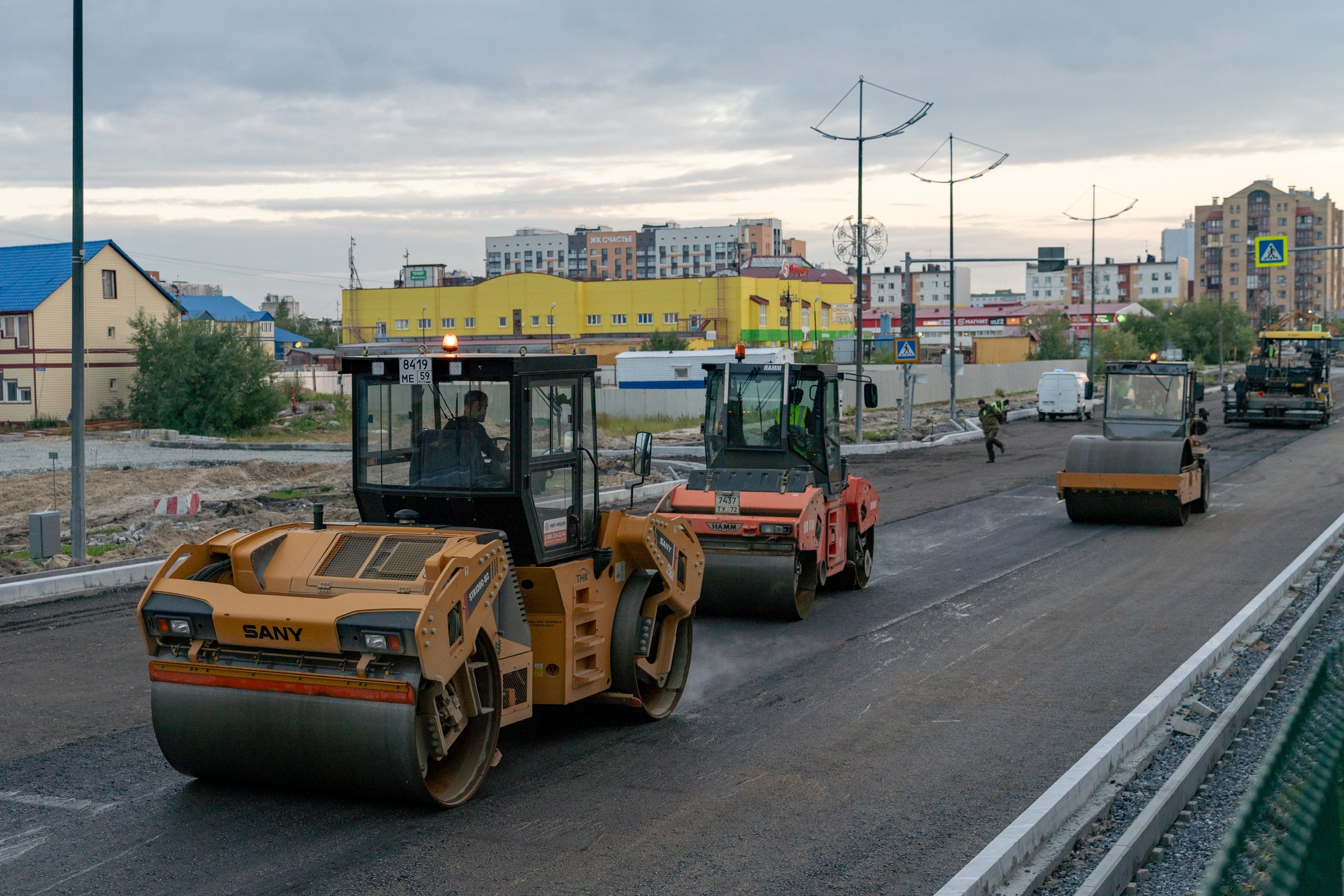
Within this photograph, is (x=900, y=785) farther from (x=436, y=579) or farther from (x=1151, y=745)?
(x=436, y=579)

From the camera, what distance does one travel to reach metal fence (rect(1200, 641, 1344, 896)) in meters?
3.27

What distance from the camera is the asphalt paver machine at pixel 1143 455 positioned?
18.5 metres

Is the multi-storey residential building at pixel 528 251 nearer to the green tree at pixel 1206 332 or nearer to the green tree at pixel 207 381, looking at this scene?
the green tree at pixel 1206 332

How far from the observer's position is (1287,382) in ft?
132

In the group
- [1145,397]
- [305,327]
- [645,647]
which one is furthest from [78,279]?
[305,327]

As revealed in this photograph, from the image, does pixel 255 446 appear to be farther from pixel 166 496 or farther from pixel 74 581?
pixel 74 581

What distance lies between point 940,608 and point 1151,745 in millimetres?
5018

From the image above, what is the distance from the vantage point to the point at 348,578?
258 inches

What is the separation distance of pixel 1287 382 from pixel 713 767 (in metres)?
38.4

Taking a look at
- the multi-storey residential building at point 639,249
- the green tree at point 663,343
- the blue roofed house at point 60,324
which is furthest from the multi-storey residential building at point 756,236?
the blue roofed house at point 60,324

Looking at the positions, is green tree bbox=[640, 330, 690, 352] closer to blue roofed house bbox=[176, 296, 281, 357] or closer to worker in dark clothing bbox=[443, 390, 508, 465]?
blue roofed house bbox=[176, 296, 281, 357]

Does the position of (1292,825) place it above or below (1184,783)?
above

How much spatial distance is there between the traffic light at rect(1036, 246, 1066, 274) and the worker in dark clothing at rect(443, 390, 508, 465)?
99.3 ft

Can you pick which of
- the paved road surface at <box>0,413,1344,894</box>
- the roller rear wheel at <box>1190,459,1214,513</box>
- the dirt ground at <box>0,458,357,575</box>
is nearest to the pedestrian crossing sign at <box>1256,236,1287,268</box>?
the roller rear wheel at <box>1190,459,1214,513</box>
